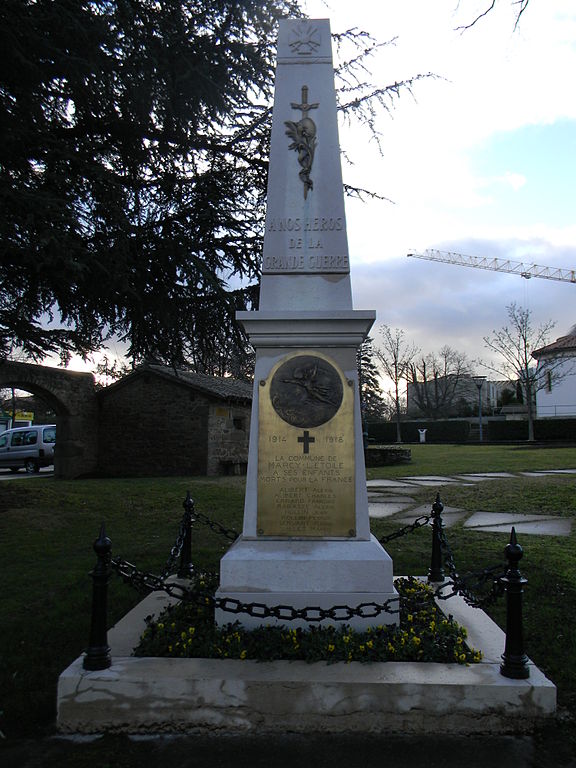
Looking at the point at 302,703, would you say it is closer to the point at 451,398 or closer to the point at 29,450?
the point at 29,450

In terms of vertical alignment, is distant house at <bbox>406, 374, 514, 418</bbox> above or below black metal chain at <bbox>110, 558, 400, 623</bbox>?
above

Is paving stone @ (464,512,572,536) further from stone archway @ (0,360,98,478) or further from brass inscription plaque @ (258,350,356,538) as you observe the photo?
→ stone archway @ (0,360,98,478)

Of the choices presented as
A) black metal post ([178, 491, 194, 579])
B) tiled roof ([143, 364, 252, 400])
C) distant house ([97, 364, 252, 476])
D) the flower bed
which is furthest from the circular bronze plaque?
distant house ([97, 364, 252, 476])

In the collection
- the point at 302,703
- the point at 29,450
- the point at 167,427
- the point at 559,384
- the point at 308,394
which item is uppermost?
the point at 559,384

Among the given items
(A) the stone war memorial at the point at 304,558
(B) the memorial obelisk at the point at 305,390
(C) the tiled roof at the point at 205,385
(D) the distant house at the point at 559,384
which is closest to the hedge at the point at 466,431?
(D) the distant house at the point at 559,384

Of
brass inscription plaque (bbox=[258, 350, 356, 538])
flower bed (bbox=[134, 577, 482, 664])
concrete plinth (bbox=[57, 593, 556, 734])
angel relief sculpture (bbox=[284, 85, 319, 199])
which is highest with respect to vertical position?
angel relief sculpture (bbox=[284, 85, 319, 199])

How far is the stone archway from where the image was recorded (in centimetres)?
1916

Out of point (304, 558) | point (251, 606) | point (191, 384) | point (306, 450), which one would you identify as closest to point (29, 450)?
point (191, 384)

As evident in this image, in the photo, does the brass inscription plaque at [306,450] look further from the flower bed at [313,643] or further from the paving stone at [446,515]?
the paving stone at [446,515]

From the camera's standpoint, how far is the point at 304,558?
3.90 meters

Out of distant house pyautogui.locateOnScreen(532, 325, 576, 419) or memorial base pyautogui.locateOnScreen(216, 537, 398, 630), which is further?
distant house pyautogui.locateOnScreen(532, 325, 576, 419)

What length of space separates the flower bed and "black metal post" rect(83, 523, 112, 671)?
313 mm

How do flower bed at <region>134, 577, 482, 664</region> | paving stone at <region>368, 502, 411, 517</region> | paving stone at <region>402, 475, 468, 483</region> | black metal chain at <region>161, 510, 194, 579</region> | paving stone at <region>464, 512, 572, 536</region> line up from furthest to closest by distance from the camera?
paving stone at <region>402, 475, 468, 483</region> < paving stone at <region>368, 502, 411, 517</region> < paving stone at <region>464, 512, 572, 536</region> < black metal chain at <region>161, 510, 194, 579</region> < flower bed at <region>134, 577, 482, 664</region>

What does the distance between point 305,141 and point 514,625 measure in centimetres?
371
